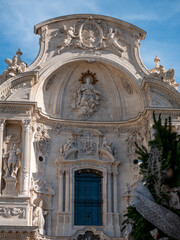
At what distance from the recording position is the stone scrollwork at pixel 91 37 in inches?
786

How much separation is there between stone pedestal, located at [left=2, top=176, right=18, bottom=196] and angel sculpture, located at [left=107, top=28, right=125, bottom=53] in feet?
20.2

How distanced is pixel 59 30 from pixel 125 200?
6.50 m

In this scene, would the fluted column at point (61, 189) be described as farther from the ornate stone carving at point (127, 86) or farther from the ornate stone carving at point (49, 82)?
the ornate stone carving at point (127, 86)

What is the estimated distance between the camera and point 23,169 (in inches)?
693

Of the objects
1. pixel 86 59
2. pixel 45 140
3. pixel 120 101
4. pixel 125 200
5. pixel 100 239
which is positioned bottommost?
pixel 100 239

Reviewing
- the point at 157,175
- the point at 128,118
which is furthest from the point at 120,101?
the point at 157,175

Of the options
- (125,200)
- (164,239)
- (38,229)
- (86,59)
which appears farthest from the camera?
(86,59)

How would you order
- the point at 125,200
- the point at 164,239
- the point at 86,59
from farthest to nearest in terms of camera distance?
the point at 86,59, the point at 125,200, the point at 164,239

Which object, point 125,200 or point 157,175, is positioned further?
point 125,200

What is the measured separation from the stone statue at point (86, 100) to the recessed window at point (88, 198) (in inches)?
87.1

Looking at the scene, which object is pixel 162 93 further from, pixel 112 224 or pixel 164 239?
pixel 164 239

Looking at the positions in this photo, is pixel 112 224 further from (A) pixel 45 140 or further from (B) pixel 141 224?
(B) pixel 141 224

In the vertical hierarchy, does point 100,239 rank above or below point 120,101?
below

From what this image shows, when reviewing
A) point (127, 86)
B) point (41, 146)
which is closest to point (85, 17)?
point (127, 86)
